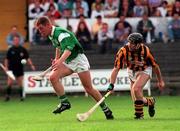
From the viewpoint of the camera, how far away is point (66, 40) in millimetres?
15305

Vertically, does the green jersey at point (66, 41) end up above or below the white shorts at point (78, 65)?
above

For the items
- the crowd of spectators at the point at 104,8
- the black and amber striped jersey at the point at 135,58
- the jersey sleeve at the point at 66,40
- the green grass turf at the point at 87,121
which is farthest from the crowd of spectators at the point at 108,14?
the jersey sleeve at the point at 66,40

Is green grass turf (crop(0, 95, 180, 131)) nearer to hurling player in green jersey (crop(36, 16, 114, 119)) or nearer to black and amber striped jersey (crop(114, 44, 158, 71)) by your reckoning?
hurling player in green jersey (crop(36, 16, 114, 119))

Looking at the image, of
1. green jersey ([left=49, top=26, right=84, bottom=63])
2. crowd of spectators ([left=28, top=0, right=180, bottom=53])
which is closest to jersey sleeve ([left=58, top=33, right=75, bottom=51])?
green jersey ([left=49, top=26, right=84, bottom=63])

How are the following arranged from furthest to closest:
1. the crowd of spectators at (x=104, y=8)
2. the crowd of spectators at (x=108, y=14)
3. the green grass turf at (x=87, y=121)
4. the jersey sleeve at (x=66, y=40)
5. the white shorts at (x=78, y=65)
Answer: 1. the crowd of spectators at (x=104, y=8)
2. the crowd of spectators at (x=108, y=14)
3. the white shorts at (x=78, y=65)
4. the jersey sleeve at (x=66, y=40)
5. the green grass turf at (x=87, y=121)

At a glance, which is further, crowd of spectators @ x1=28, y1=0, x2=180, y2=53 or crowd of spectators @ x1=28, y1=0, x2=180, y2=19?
crowd of spectators @ x1=28, y1=0, x2=180, y2=19

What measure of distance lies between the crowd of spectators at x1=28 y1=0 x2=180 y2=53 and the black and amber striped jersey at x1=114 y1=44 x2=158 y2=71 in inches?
480

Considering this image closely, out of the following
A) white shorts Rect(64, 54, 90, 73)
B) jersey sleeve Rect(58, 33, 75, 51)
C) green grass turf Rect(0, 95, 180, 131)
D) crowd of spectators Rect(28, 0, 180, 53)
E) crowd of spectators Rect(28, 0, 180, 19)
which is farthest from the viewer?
crowd of spectators Rect(28, 0, 180, 19)

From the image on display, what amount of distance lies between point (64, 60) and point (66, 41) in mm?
386

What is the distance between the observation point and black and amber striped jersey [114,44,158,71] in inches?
615

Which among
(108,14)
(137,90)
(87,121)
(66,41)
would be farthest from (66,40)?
(108,14)

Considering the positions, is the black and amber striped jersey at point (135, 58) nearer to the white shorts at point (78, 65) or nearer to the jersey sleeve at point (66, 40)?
the white shorts at point (78, 65)

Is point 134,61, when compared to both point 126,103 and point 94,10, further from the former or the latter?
point 94,10

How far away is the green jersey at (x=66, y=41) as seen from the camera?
15.3 m
